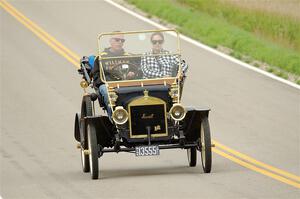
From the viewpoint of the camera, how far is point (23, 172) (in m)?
16.8

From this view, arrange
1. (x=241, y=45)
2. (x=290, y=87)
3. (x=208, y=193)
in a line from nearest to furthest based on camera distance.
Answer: (x=208, y=193) → (x=290, y=87) → (x=241, y=45)

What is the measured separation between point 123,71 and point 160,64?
22.1 inches

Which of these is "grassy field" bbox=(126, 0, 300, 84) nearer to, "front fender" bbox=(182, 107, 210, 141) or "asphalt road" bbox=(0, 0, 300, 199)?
"asphalt road" bbox=(0, 0, 300, 199)

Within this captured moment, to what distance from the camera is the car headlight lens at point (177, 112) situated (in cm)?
1542

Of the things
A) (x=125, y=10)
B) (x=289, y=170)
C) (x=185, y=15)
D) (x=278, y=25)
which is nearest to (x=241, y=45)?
(x=278, y=25)

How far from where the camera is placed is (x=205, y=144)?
51.2 feet

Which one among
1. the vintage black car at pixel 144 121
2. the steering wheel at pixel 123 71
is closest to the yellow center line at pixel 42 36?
the steering wheel at pixel 123 71

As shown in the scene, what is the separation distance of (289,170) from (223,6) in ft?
59.3

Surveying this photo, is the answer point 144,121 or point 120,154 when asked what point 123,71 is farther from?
point 120,154

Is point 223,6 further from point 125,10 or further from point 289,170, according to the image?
point 289,170

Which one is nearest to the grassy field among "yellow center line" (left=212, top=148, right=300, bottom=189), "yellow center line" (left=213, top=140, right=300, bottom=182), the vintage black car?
"yellow center line" (left=213, top=140, right=300, bottom=182)

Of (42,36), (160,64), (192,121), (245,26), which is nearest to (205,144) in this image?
(192,121)

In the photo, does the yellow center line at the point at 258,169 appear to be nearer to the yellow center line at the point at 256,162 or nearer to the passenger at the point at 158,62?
the yellow center line at the point at 256,162

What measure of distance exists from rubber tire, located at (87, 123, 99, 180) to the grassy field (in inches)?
404
